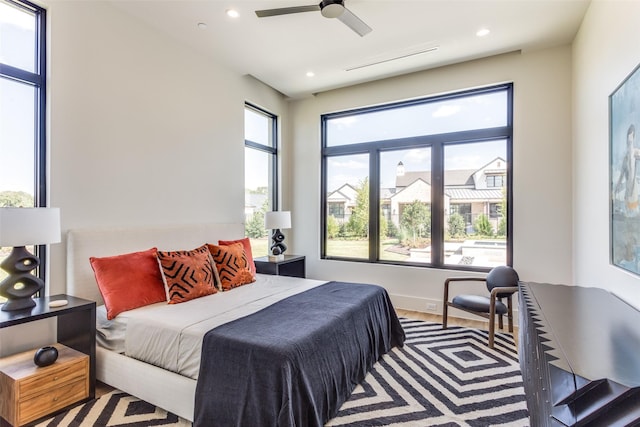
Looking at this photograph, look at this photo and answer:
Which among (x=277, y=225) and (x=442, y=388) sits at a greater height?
(x=277, y=225)

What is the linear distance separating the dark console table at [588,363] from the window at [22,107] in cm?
329

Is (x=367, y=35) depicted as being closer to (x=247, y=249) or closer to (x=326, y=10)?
(x=326, y=10)

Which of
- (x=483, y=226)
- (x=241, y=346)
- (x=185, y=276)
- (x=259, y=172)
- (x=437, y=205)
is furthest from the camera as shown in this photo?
(x=259, y=172)

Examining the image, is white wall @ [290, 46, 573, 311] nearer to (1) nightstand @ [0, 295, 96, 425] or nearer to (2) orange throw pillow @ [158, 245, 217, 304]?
(2) orange throw pillow @ [158, 245, 217, 304]

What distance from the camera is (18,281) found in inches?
80.0

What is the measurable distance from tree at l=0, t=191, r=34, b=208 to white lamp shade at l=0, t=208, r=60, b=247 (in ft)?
1.77

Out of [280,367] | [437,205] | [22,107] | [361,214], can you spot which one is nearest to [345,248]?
[361,214]

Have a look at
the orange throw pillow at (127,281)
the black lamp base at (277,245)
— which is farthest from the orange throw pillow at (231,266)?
the black lamp base at (277,245)

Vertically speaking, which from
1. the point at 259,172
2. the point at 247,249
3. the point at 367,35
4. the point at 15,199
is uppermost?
the point at 367,35

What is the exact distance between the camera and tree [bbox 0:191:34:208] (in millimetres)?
2268

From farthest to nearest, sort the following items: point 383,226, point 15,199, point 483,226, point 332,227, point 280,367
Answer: point 332,227 < point 383,226 < point 483,226 < point 15,199 < point 280,367

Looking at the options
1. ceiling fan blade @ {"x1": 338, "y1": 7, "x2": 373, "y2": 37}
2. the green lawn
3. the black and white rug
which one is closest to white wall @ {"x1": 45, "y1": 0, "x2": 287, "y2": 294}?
the green lawn

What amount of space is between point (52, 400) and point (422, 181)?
13.8 feet

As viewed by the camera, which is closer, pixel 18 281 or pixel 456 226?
pixel 18 281
